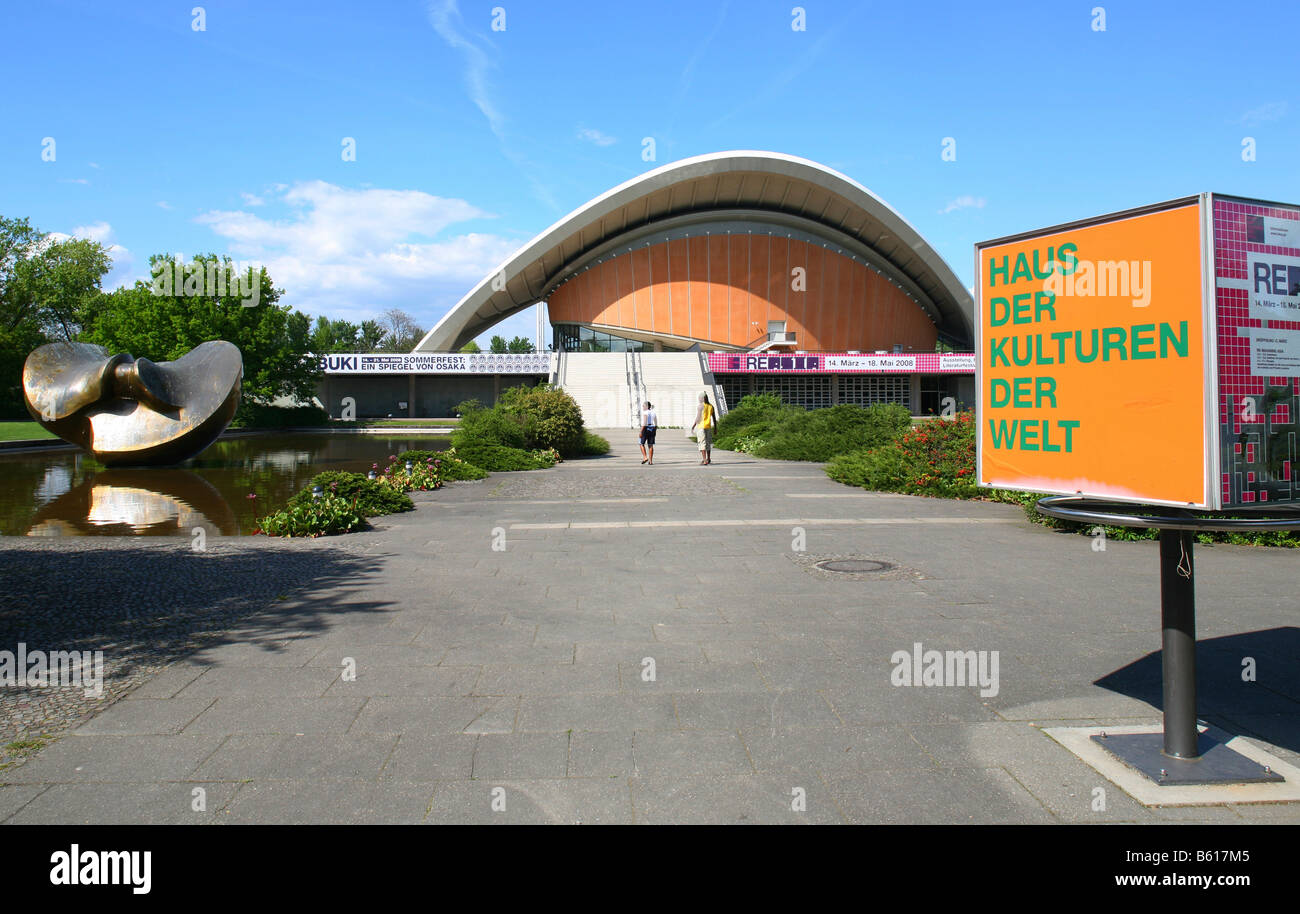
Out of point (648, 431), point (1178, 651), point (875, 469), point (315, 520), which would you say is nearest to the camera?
point (1178, 651)

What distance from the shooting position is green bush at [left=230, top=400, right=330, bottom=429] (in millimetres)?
42438

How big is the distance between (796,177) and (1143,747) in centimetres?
5859

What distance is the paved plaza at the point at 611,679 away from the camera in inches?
129

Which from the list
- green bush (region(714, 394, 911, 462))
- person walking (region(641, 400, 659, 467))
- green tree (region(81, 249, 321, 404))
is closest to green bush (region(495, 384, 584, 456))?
person walking (region(641, 400, 659, 467))

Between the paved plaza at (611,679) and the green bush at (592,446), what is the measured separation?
14.3 meters

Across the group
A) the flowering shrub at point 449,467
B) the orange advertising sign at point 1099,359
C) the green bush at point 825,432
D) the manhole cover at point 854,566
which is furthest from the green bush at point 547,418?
the orange advertising sign at point 1099,359

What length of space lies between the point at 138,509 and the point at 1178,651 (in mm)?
14834

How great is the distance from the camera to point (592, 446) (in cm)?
2409

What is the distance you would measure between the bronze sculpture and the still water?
714 millimetres

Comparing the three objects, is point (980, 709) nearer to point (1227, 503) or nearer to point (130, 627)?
point (1227, 503)

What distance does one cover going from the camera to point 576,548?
888cm

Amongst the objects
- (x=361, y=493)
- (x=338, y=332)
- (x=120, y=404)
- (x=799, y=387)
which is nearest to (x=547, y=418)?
(x=361, y=493)

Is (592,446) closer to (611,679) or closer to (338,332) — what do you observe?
(611,679)
